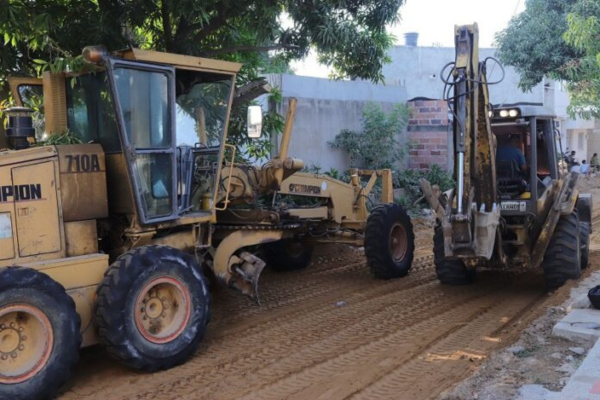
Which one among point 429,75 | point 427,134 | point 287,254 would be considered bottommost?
point 287,254

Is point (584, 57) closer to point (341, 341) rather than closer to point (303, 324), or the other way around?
point (303, 324)

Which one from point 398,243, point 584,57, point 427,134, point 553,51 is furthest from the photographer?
point 427,134

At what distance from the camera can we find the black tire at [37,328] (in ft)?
15.6

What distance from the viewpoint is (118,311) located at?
17.3 ft

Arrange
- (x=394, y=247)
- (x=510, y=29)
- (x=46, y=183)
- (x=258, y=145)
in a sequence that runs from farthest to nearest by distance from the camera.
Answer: (x=510, y=29) < (x=258, y=145) < (x=394, y=247) < (x=46, y=183)

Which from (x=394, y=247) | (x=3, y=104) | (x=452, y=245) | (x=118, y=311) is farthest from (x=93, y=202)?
(x=394, y=247)

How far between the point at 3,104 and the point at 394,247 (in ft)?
17.5

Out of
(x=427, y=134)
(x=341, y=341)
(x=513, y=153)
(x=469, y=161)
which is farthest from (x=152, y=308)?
(x=427, y=134)

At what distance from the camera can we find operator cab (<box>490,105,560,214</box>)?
8227 millimetres

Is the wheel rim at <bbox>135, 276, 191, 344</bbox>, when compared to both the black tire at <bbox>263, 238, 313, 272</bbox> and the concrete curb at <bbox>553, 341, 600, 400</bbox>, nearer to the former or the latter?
the concrete curb at <bbox>553, 341, 600, 400</bbox>

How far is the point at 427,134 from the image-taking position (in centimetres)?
1723

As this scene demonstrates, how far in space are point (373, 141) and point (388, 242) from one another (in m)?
7.04

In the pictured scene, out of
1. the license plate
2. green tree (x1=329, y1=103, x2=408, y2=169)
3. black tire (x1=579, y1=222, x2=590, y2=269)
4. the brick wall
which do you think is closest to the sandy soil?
black tire (x1=579, y1=222, x2=590, y2=269)

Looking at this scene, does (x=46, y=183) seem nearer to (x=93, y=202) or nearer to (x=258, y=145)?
(x=93, y=202)
